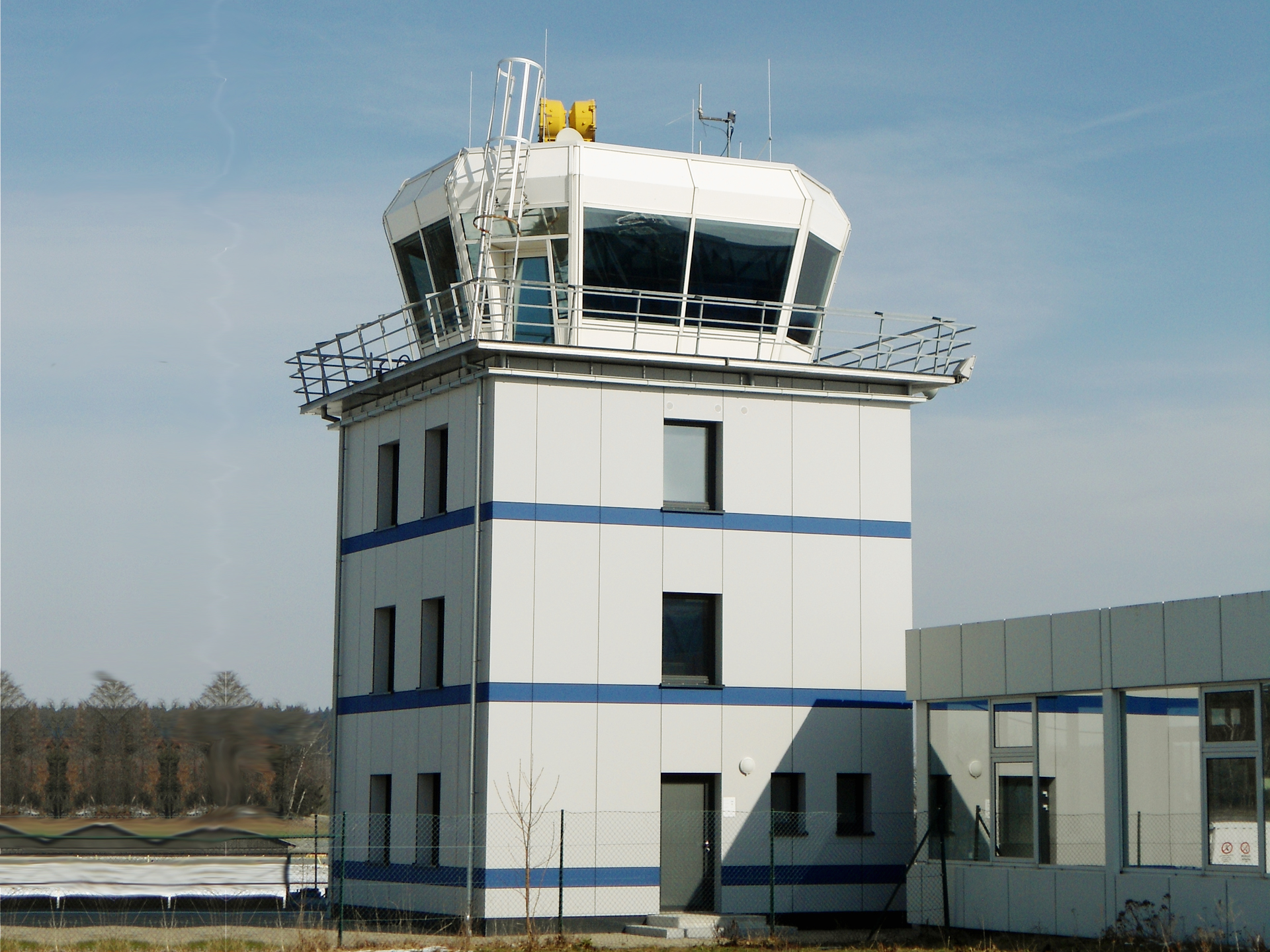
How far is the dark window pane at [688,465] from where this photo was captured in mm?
25016

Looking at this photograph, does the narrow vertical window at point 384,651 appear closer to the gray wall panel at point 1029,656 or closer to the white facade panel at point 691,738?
the white facade panel at point 691,738

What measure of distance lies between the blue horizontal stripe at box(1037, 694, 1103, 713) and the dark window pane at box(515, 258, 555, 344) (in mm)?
9901

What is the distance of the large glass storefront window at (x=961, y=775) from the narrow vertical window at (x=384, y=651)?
9.75m

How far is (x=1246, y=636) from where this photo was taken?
1750 cm

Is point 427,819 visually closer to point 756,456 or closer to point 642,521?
point 642,521

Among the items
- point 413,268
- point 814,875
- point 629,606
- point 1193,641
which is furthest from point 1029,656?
point 413,268

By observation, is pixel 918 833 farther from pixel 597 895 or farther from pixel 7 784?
pixel 7 784

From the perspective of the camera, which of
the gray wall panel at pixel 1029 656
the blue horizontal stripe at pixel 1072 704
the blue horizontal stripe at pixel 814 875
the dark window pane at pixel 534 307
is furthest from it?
the dark window pane at pixel 534 307

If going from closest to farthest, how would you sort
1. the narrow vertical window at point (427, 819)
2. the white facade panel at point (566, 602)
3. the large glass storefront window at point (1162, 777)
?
the large glass storefront window at point (1162, 777) < the white facade panel at point (566, 602) < the narrow vertical window at point (427, 819)

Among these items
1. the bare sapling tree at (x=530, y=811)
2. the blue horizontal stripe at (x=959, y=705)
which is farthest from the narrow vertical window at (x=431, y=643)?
the blue horizontal stripe at (x=959, y=705)

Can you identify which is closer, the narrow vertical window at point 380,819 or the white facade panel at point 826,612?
the white facade panel at point 826,612

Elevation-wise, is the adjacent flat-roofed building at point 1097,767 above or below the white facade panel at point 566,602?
below

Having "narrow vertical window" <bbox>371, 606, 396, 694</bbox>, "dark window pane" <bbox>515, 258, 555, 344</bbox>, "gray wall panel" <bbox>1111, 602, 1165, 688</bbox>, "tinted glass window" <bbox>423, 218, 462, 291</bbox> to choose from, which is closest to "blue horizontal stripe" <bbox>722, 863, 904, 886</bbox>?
"gray wall panel" <bbox>1111, 602, 1165, 688</bbox>

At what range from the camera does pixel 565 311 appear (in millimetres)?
24766
